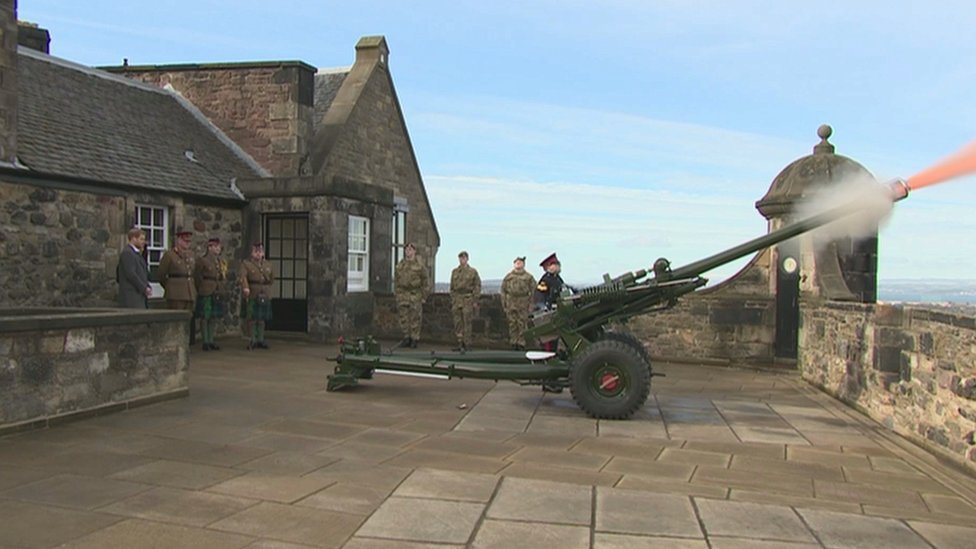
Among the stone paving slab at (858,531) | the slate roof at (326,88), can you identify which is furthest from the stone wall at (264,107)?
Answer: the stone paving slab at (858,531)

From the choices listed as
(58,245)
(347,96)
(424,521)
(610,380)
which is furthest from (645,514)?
(347,96)

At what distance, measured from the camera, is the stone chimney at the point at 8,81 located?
10.1 meters

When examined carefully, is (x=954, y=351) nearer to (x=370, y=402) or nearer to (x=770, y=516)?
(x=770, y=516)

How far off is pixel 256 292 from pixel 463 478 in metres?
8.45

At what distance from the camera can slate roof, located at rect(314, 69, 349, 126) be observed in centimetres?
1969

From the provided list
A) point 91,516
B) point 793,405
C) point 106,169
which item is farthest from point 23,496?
point 106,169

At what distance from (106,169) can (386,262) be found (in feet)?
18.1

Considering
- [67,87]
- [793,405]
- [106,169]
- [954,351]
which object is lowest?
[793,405]

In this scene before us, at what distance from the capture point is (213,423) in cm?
682

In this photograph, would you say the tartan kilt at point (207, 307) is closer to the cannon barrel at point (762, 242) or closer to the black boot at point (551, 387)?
the black boot at point (551, 387)

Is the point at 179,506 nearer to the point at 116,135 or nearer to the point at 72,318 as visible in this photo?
the point at 72,318

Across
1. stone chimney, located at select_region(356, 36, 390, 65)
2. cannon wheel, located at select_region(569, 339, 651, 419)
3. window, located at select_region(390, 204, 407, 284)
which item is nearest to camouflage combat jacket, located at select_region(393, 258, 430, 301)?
window, located at select_region(390, 204, 407, 284)

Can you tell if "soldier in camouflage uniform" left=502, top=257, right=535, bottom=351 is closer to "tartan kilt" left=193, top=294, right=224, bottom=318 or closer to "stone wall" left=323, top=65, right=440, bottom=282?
"tartan kilt" left=193, top=294, right=224, bottom=318

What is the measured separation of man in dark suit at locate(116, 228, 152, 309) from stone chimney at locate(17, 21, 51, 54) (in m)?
8.50
